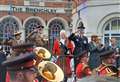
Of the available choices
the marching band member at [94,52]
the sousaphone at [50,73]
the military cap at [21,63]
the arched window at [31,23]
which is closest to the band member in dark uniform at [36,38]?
the marching band member at [94,52]

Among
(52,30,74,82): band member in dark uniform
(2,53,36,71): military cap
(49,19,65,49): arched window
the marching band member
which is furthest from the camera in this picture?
(49,19,65,49): arched window

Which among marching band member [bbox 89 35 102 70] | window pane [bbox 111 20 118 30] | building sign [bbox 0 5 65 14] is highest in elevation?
building sign [bbox 0 5 65 14]

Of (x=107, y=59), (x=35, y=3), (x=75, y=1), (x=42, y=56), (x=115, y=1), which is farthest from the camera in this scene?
(x=35, y=3)

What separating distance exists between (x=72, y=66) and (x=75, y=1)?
54.0 ft

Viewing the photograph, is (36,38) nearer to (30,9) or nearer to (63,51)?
(63,51)

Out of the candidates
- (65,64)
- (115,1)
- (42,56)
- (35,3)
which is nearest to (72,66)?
(65,64)

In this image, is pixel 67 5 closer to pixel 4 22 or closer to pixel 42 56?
pixel 4 22

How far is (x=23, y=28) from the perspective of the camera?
28984mm

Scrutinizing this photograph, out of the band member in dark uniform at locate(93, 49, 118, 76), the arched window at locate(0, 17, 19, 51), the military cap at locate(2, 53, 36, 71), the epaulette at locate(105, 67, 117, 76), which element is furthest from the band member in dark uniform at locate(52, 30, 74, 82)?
the arched window at locate(0, 17, 19, 51)

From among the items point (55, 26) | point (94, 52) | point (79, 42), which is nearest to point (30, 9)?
point (55, 26)

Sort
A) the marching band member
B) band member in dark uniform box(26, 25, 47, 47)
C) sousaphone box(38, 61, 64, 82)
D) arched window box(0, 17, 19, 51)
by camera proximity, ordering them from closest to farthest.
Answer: sousaphone box(38, 61, 64, 82), band member in dark uniform box(26, 25, 47, 47), the marching band member, arched window box(0, 17, 19, 51)

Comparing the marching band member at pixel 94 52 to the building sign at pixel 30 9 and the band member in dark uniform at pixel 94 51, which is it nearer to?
the band member in dark uniform at pixel 94 51

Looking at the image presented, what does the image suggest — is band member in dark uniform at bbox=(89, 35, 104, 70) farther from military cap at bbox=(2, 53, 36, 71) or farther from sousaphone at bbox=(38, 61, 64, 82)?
military cap at bbox=(2, 53, 36, 71)

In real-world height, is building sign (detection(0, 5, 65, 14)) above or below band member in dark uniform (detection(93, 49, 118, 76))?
above
